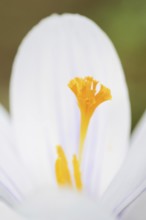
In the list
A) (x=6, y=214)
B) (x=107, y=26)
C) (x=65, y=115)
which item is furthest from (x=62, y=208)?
(x=107, y=26)

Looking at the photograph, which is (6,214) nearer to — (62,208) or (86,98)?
(62,208)

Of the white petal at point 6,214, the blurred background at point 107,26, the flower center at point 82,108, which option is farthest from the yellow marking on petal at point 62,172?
the blurred background at point 107,26

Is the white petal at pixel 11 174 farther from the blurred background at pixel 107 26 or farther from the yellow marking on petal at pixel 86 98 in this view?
the blurred background at pixel 107 26

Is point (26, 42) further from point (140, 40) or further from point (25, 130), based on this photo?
point (140, 40)

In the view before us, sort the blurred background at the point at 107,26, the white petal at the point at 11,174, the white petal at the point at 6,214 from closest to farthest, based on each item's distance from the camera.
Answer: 1. the white petal at the point at 6,214
2. the white petal at the point at 11,174
3. the blurred background at the point at 107,26

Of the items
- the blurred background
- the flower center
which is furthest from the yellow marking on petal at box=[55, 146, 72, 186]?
the blurred background

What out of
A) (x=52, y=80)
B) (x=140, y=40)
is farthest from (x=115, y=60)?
(x=140, y=40)

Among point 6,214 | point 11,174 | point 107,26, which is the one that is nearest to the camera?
point 6,214
